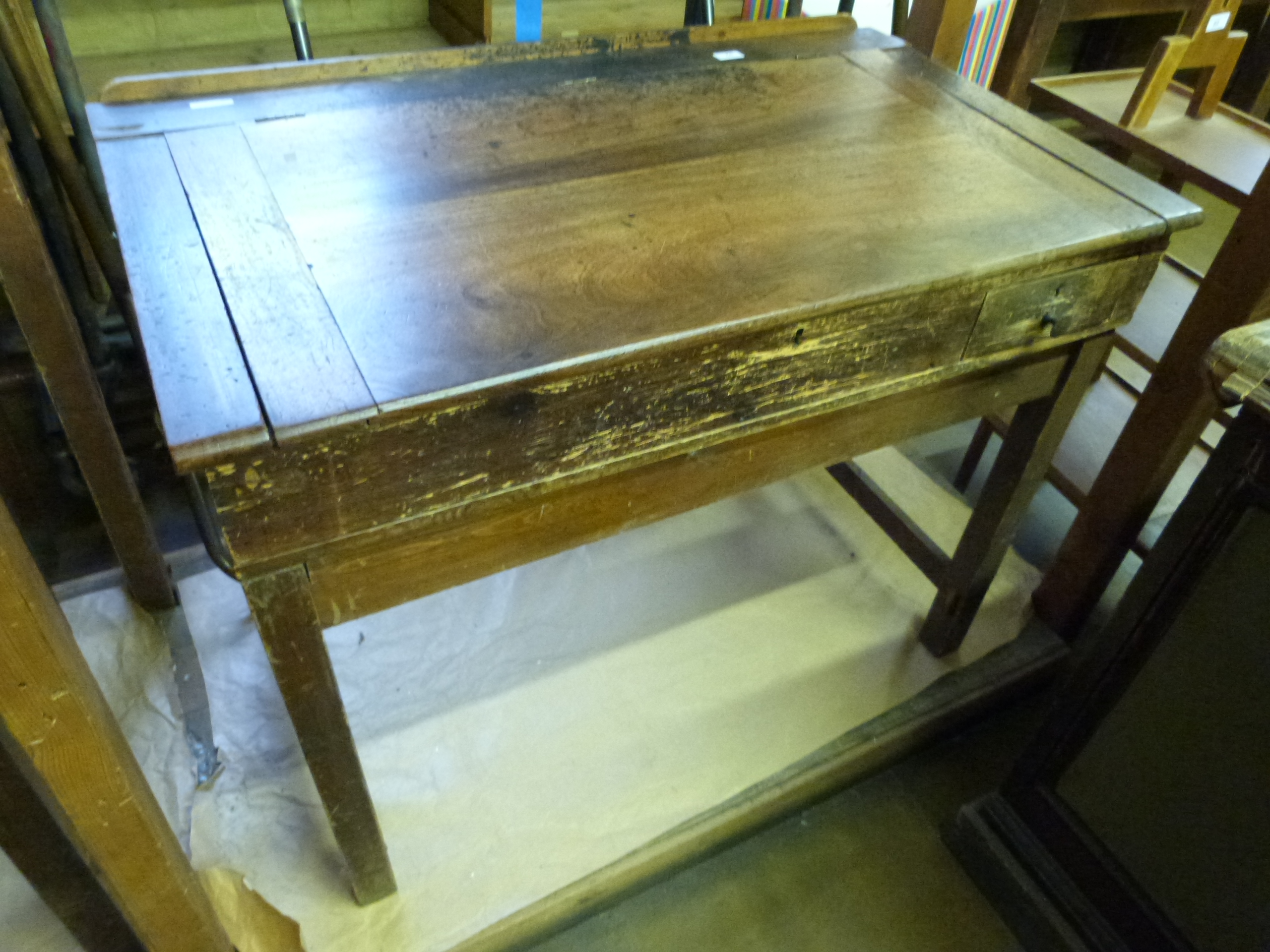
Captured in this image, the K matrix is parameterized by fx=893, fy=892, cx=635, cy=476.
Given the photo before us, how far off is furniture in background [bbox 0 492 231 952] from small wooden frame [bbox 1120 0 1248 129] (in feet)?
4.70

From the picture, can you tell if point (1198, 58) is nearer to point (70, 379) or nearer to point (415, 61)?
point (415, 61)

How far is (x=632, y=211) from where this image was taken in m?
0.86

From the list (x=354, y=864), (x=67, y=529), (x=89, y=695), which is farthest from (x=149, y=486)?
(x=89, y=695)

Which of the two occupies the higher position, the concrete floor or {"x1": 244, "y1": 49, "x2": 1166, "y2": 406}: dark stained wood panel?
{"x1": 244, "y1": 49, "x2": 1166, "y2": 406}: dark stained wood panel

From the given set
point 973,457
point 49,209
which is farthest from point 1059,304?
point 49,209

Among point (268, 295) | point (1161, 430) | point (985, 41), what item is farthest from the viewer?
point (985, 41)

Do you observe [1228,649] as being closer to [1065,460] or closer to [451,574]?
[1065,460]

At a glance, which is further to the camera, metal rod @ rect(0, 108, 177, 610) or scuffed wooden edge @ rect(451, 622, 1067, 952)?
scuffed wooden edge @ rect(451, 622, 1067, 952)

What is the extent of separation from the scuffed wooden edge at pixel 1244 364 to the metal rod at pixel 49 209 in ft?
4.22

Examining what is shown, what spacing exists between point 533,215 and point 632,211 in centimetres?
10

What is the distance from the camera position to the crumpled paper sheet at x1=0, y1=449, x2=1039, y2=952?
1.13 metres

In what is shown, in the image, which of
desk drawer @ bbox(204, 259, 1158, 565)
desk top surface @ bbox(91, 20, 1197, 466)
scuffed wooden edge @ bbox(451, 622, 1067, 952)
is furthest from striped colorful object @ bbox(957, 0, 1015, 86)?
scuffed wooden edge @ bbox(451, 622, 1067, 952)

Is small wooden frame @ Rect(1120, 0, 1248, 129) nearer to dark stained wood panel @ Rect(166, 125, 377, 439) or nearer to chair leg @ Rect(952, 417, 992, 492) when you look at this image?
chair leg @ Rect(952, 417, 992, 492)

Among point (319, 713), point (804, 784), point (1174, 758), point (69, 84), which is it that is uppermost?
point (69, 84)
